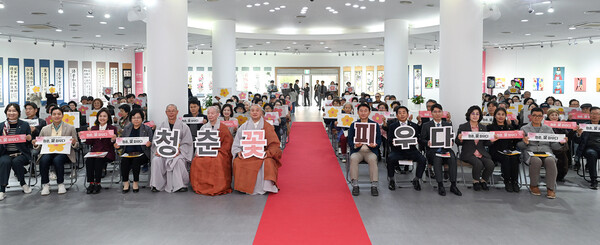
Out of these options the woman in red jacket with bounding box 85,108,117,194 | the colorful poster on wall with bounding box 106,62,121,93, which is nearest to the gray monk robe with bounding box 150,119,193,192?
the woman in red jacket with bounding box 85,108,117,194

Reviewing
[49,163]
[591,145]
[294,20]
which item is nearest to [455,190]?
[591,145]

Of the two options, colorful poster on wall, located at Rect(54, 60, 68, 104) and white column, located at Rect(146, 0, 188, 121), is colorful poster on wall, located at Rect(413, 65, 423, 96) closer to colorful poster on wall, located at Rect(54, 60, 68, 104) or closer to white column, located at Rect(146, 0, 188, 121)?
colorful poster on wall, located at Rect(54, 60, 68, 104)

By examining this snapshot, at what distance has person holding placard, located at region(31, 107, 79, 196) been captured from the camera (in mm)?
6164

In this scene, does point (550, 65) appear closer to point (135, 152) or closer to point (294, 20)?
point (294, 20)

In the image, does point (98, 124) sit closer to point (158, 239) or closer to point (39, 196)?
point (39, 196)

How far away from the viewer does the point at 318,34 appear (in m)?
19.3

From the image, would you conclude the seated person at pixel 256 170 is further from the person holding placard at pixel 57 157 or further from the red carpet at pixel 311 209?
the person holding placard at pixel 57 157

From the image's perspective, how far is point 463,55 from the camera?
317 inches

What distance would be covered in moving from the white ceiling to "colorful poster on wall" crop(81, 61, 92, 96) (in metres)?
1.42

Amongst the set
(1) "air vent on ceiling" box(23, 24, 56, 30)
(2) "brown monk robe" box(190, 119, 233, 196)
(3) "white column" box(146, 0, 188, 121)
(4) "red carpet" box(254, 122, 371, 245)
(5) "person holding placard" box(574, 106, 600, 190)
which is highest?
(1) "air vent on ceiling" box(23, 24, 56, 30)

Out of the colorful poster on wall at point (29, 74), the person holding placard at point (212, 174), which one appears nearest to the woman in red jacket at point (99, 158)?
the person holding placard at point (212, 174)

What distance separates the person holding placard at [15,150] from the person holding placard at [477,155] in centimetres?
627

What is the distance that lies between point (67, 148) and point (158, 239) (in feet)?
9.04

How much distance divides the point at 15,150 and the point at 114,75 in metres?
19.5
